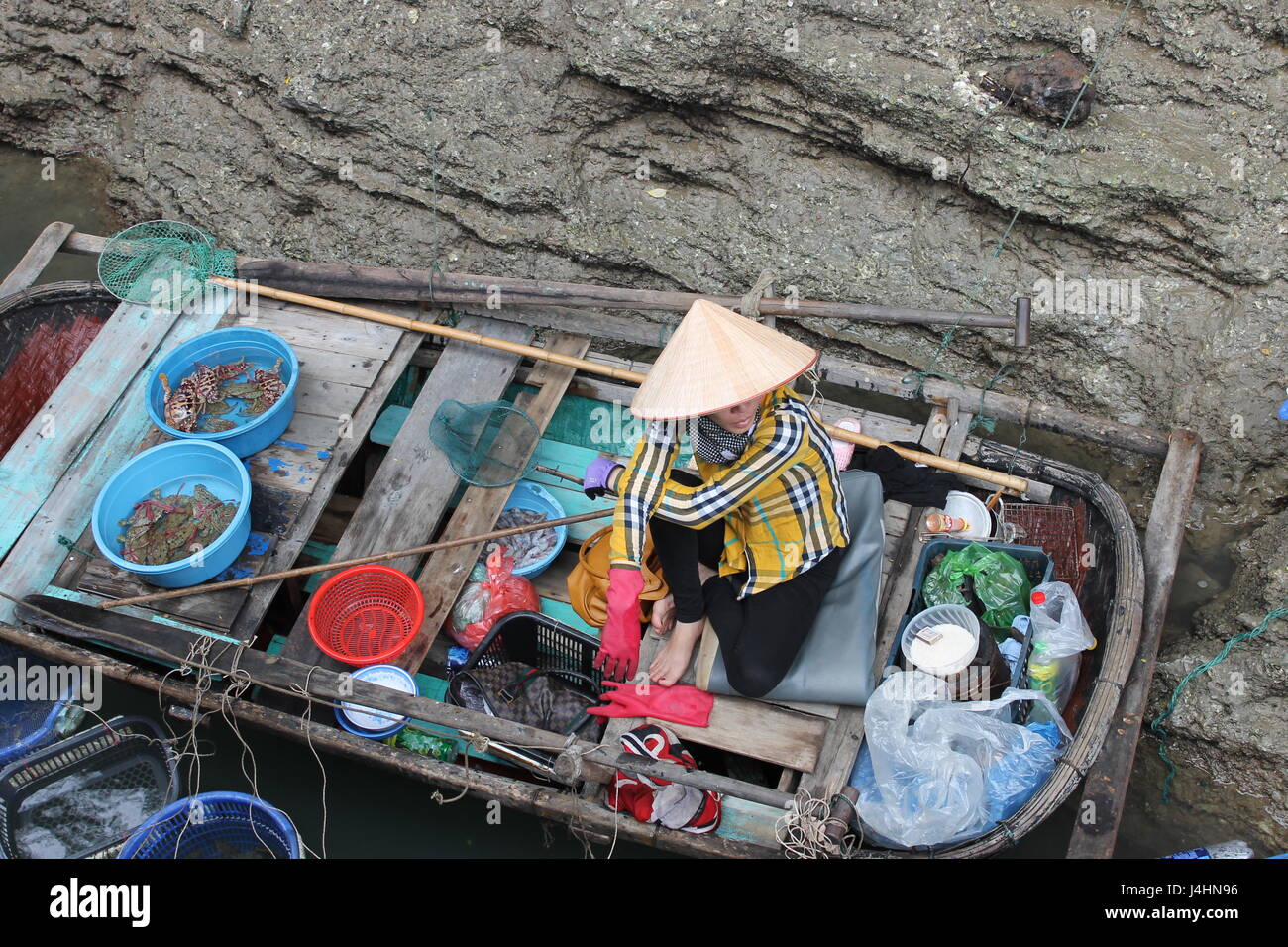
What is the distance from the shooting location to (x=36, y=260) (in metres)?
4.89

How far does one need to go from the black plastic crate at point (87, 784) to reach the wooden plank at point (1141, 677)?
127 inches

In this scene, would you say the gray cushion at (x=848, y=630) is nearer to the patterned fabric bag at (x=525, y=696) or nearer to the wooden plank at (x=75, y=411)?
the patterned fabric bag at (x=525, y=696)

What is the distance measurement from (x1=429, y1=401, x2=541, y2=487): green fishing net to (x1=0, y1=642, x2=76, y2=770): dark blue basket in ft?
5.94

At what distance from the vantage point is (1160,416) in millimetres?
5246

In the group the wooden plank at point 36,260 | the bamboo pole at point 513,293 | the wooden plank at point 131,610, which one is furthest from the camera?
the wooden plank at point 36,260

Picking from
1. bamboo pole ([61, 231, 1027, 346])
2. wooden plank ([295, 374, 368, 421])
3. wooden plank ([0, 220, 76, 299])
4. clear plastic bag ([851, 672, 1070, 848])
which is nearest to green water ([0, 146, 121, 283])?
wooden plank ([0, 220, 76, 299])

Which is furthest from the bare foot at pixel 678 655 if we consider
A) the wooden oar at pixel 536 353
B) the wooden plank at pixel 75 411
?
the wooden plank at pixel 75 411

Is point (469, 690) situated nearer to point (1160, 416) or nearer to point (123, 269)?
point (123, 269)

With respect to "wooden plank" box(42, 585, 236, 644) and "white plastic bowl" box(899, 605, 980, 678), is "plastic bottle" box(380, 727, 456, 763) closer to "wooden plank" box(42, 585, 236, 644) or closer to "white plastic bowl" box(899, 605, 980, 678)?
"wooden plank" box(42, 585, 236, 644)

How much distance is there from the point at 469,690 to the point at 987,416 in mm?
2340

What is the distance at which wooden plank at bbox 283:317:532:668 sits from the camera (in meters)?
4.05

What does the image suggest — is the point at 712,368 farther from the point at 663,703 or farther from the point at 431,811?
the point at 431,811

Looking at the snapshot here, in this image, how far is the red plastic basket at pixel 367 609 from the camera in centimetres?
386

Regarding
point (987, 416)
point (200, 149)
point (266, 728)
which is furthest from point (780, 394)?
point (200, 149)
